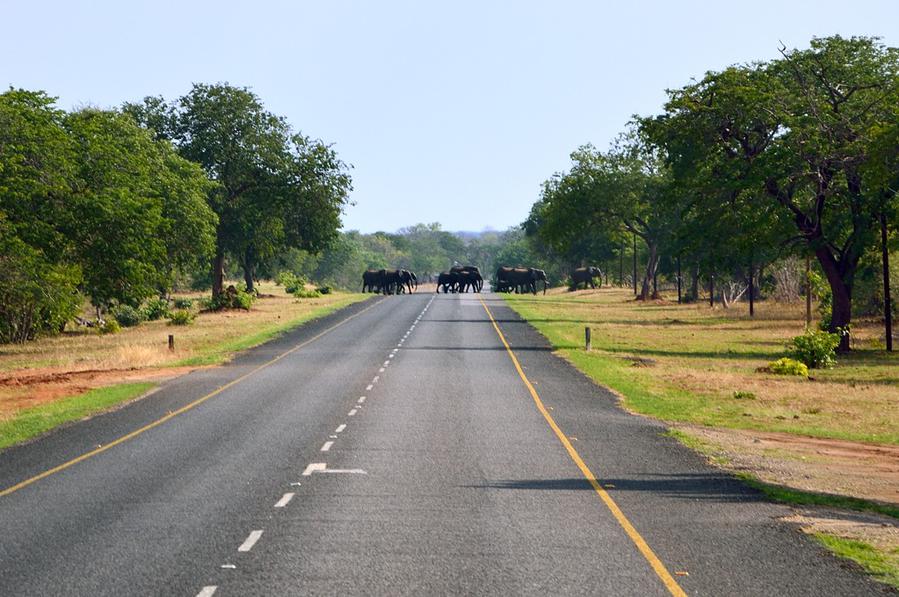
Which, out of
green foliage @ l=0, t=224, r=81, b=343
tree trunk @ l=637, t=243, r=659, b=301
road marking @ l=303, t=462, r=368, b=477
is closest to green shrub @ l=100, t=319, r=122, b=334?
green foliage @ l=0, t=224, r=81, b=343

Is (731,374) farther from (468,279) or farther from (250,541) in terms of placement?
(468,279)

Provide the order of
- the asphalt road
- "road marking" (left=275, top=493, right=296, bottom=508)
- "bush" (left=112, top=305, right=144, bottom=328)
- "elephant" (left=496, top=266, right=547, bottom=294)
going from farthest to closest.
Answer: "elephant" (left=496, top=266, right=547, bottom=294) → "bush" (left=112, top=305, right=144, bottom=328) → "road marking" (left=275, top=493, right=296, bottom=508) → the asphalt road

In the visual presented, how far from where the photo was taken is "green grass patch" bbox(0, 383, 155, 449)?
24219mm

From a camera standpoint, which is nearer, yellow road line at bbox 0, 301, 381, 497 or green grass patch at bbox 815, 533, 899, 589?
green grass patch at bbox 815, 533, 899, 589

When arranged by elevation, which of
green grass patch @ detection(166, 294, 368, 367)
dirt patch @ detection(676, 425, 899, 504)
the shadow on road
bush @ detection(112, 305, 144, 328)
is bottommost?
dirt patch @ detection(676, 425, 899, 504)

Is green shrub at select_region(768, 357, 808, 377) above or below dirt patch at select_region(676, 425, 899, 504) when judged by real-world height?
above

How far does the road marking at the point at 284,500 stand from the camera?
50.1 feet

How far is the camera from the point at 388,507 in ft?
49.8

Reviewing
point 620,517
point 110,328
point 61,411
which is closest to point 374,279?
point 110,328

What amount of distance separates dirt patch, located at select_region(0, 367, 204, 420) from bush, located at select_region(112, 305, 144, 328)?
30112 mm

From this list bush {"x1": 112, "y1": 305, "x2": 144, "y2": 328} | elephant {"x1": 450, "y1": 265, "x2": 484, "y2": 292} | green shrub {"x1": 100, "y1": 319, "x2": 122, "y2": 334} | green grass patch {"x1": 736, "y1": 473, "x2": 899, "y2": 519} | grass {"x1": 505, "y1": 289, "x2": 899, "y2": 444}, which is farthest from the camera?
elephant {"x1": 450, "y1": 265, "x2": 484, "y2": 292}

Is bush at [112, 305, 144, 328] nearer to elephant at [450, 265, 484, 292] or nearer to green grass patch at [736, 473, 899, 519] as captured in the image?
green grass patch at [736, 473, 899, 519]

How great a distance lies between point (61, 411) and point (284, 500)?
47.4ft

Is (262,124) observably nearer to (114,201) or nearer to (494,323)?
(494,323)
